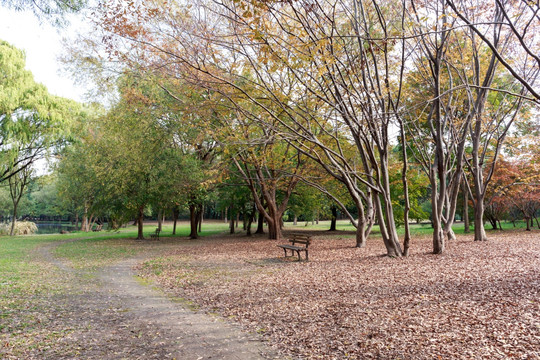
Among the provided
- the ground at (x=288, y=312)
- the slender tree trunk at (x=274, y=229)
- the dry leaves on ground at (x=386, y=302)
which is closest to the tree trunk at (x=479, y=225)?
the dry leaves on ground at (x=386, y=302)

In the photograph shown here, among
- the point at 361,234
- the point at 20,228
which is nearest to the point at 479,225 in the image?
the point at 361,234

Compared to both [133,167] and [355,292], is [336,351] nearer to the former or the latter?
[355,292]

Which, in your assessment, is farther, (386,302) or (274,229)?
(274,229)

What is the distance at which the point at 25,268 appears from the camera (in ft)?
36.8

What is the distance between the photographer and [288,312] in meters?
5.73

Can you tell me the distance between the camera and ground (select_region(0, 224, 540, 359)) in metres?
4.23

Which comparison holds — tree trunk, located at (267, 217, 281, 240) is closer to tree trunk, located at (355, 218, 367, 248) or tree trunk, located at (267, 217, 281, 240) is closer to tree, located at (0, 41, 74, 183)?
tree trunk, located at (355, 218, 367, 248)

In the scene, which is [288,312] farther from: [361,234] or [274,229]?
[274,229]

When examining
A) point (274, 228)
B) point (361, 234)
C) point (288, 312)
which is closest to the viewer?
point (288, 312)

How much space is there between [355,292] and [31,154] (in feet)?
95.9

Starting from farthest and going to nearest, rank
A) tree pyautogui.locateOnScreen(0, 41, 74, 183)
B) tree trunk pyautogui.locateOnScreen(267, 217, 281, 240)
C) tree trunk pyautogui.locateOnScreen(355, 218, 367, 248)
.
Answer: tree pyautogui.locateOnScreen(0, 41, 74, 183) → tree trunk pyautogui.locateOnScreen(267, 217, 281, 240) → tree trunk pyautogui.locateOnScreen(355, 218, 367, 248)

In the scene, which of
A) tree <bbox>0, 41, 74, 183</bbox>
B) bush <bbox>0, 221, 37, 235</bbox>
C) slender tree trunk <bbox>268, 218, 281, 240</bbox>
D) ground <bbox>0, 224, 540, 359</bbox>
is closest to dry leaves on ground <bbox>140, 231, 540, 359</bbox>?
ground <bbox>0, 224, 540, 359</bbox>

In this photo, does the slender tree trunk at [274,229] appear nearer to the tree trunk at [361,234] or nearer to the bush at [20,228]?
the tree trunk at [361,234]

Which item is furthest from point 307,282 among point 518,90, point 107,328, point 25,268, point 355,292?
point 518,90
